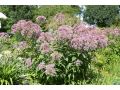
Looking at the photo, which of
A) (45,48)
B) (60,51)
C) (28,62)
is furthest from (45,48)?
(28,62)

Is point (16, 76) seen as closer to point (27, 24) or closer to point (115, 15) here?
point (27, 24)

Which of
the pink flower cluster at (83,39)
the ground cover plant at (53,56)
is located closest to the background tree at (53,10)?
the ground cover plant at (53,56)

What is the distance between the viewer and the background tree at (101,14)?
21.8 metres

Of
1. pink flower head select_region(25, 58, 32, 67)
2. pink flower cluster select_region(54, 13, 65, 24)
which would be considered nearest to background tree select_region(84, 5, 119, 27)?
pink flower cluster select_region(54, 13, 65, 24)

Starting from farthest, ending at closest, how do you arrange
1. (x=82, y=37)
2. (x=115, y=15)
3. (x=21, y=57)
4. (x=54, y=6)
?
(x=54, y=6), (x=115, y=15), (x=21, y=57), (x=82, y=37)

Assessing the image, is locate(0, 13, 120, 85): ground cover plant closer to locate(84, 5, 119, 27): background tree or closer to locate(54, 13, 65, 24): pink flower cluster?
locate(54, 13, 65, 24): pink flower cluster

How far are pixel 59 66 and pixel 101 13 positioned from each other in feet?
52.8

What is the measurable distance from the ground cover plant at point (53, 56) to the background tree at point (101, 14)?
14.4 m

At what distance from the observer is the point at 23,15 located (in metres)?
22.0

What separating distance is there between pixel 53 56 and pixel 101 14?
16143 mm

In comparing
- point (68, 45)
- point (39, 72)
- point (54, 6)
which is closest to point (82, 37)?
point (68, 45)

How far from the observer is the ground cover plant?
6465mm

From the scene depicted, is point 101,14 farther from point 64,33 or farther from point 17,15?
point 64,33

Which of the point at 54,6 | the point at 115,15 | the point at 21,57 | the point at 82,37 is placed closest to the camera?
the point at 82,37
